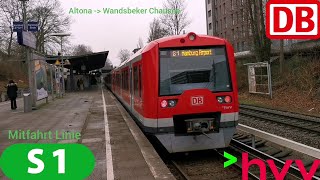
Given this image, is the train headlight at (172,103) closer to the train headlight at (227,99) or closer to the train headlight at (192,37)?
the train headlight at (227,99)

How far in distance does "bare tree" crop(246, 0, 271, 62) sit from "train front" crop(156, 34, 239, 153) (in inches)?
772

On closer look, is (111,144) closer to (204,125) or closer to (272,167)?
(204,125)

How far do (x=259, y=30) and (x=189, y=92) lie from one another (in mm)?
23042

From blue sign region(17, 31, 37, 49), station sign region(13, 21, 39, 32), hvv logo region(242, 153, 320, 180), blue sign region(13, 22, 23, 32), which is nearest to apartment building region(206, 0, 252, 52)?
blue sign region(17, 31, 37, 49)

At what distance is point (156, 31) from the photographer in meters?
55.3

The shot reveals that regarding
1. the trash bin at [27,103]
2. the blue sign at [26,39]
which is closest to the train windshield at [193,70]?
the blue sign at [26,39]

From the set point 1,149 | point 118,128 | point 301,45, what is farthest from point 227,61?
point 301,45

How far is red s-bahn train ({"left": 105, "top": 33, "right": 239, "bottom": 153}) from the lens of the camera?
827 cm

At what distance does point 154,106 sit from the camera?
8.30m

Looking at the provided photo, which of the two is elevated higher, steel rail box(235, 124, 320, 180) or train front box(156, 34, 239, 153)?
train front box(156, 34, 239, 153)

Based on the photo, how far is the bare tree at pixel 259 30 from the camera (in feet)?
92.1

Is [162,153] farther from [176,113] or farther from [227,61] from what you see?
[227,61]

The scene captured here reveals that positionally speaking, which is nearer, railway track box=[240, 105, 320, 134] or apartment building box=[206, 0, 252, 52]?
railway track box=[240, 105, 320, 134]

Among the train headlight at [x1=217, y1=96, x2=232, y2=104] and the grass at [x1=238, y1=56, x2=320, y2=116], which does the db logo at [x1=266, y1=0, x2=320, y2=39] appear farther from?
the grass at [x1=238, y1=56, x2=320, y2=116]
